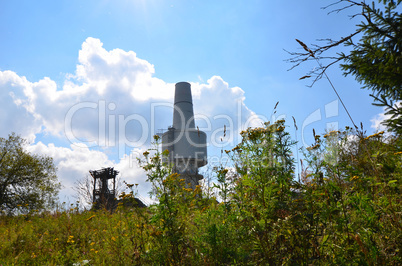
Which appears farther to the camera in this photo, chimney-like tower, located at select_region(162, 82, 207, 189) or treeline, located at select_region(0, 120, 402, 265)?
chimney-like tower, located at select_region(162, 82, 207, 189)

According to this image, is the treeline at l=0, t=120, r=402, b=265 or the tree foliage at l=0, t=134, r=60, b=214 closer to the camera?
the treeline at l=0, t=120, r=402, b=265

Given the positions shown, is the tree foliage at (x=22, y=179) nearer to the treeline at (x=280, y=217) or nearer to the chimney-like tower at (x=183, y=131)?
the chimney-like tower at (x=183, y=131)

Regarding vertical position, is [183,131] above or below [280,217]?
above

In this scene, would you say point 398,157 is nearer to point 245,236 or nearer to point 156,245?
point 245,236

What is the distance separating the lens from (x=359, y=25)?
449 centimetres

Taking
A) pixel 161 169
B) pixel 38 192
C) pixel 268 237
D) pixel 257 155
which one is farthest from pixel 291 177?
pixel 38 192

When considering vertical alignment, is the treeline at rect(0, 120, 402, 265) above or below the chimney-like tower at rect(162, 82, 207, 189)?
below

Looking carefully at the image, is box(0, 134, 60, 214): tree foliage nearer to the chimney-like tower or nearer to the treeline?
the chimney-like tower

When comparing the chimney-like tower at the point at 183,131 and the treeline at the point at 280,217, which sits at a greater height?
the chimney-like tower at the point at 183,131

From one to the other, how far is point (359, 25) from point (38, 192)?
23.8m

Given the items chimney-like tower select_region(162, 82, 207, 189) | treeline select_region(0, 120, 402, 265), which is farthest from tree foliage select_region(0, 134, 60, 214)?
treeline select_region(0, 120, 402, 265)

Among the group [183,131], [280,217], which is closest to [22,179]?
[183,131]

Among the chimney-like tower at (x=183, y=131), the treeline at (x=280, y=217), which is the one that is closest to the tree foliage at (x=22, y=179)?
the chimney-like tower at (x=183, y=131)

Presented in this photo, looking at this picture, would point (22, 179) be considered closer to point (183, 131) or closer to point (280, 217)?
point (183, 131)
